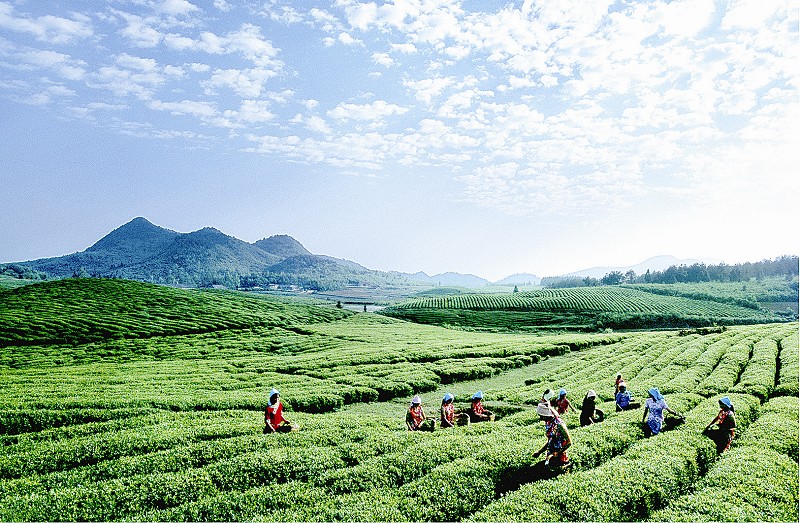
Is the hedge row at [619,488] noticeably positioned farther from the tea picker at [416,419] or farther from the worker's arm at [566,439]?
the tea picker at [416,419]

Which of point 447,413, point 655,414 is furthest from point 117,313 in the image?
point 655,414

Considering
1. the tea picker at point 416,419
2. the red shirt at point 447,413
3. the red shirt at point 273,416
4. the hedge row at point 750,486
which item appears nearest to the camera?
the hedge row at point 750,486

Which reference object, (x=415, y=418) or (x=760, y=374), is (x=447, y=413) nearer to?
(x=415, y=418)

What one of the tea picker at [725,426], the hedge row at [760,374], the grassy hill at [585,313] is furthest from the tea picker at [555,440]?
the grassy hill at [585,313]

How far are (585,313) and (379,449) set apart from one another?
507ft

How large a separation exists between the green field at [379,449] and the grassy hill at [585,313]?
308ft

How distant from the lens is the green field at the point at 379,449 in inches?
607

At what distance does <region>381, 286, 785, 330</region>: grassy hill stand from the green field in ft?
308

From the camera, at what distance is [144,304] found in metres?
119

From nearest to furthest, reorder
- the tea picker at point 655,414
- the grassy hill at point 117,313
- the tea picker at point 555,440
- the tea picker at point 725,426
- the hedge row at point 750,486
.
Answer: the hedge row at point 750,486 → the tea picker at point 555,440 → the tea picker at point 725,426 → the tea picker at point 655,414 → the grassy hill at point 117,313

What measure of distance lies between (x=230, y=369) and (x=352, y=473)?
40688 mm

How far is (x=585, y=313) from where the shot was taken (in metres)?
159

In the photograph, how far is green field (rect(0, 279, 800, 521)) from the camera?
50.6 ft

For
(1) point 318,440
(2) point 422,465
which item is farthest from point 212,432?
(2) point 422,465
